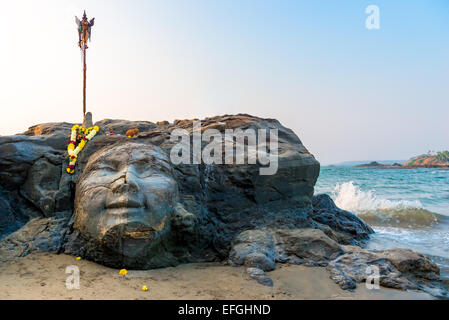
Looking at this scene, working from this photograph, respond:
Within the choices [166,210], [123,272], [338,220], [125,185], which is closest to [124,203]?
[125,185]

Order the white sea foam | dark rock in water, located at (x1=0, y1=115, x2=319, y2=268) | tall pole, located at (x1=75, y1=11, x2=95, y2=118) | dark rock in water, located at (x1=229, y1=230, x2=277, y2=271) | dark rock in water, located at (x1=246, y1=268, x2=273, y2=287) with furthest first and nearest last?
the white sea foam → tall pole, located at (x1=75, y1=11, x2=95, y2=118) → dark rock in water, located at (x1=229, y1=230, x2=277, y2=271) → dark rock in water, located at (x1=0, y1=115, x2=319, y2=268) → dark rock in water, located at (x1=246, y1=268, x2=273, y2=287)

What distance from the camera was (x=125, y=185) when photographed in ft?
13.0

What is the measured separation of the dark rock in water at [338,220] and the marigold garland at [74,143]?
206 inches

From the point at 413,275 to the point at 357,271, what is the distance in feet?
3.03

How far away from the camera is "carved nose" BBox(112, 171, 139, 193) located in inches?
156

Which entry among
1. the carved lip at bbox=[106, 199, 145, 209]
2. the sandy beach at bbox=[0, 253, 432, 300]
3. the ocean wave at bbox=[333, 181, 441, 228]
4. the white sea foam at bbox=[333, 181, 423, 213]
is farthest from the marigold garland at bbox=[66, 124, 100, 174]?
the white sea foam at bbox=[333, 181, 423, 213]

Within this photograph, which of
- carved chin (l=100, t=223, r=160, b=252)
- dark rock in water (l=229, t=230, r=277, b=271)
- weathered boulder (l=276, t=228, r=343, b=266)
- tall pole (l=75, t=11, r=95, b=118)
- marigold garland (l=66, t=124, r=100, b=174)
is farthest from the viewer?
tall pole (l=75, t=11, r=95, b=118)

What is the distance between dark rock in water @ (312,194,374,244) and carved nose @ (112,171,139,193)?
471 centimetres

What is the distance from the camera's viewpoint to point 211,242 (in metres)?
5.02

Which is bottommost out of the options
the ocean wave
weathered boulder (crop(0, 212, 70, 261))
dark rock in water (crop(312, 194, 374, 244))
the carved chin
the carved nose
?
the ocean wave

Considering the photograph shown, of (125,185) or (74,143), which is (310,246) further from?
(74,143)

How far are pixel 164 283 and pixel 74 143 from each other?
10.3ft

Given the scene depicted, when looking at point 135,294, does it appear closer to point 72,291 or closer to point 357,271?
point 72,291

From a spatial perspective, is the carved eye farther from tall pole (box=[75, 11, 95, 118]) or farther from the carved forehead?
tall pole (box=[75, 11, 95, 118])
